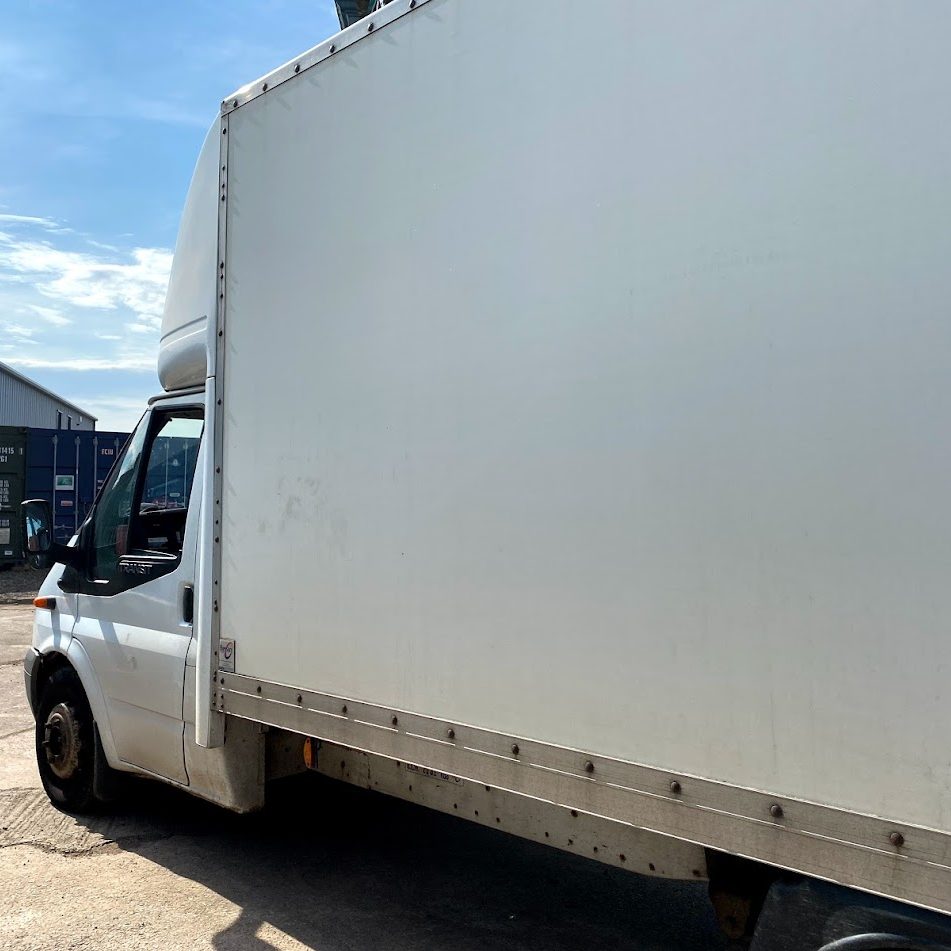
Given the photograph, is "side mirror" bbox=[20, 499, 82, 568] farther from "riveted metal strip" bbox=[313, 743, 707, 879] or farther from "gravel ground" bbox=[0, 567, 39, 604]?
"gravel ground" bbox=[0, 567, 39, 604]

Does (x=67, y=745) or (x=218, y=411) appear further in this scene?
(x=67, y=745)

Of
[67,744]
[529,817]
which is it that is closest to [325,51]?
[529,817]

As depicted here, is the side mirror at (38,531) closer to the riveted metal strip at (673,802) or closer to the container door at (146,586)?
the container door at (146,586)

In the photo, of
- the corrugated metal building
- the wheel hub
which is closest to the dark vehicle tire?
the wheel hub

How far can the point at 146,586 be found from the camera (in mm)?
4305

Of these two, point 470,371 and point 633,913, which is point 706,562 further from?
point 633,913

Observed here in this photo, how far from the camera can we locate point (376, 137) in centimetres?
309

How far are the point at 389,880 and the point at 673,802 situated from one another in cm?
257

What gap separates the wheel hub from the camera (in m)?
4.95

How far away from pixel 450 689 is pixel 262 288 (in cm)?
175

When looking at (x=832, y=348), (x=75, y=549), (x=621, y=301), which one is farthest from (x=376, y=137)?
(x=75, y=549)

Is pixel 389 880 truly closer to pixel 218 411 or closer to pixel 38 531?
pixel 218 411

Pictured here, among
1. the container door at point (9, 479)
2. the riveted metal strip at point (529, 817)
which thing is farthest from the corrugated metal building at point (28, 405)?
the riveted metal strip at point (529, 817)

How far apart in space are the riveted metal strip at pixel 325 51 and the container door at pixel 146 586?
1.33m
